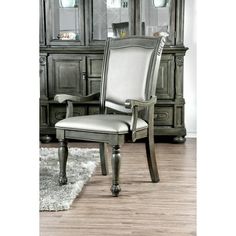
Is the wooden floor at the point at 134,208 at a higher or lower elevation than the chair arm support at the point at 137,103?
lower

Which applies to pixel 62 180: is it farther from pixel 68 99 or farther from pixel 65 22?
pixel 65 22

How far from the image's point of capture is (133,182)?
3.13 m

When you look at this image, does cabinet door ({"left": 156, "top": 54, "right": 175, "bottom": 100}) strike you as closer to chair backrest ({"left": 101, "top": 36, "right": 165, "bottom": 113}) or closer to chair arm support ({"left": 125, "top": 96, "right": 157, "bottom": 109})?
chair backrest ({"left": 101, "top": 36, "right": 165, "bottom": 113})

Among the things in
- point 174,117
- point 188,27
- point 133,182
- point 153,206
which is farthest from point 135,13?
point 153,206

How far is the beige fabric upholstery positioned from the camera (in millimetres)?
3084

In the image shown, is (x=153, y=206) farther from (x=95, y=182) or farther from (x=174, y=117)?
(x=174, y=117)

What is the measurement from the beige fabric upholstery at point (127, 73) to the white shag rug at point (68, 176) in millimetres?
550

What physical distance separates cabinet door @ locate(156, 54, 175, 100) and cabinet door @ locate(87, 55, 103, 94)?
1.88ft

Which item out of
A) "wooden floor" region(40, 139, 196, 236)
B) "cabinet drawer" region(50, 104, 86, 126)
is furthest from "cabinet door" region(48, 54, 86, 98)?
"wooden floor" region(40, 139, 196, 236)

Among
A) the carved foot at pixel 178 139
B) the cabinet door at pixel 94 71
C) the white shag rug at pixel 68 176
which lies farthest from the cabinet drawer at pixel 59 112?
the carved foot at pixel 178 139

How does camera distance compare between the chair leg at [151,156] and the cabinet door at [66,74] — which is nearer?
the chair leg at [151,156]

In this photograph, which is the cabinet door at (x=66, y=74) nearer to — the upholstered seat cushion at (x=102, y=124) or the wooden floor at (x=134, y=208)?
the wooden floor at (x=134, y=208)

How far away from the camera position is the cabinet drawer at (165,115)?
183 inches
